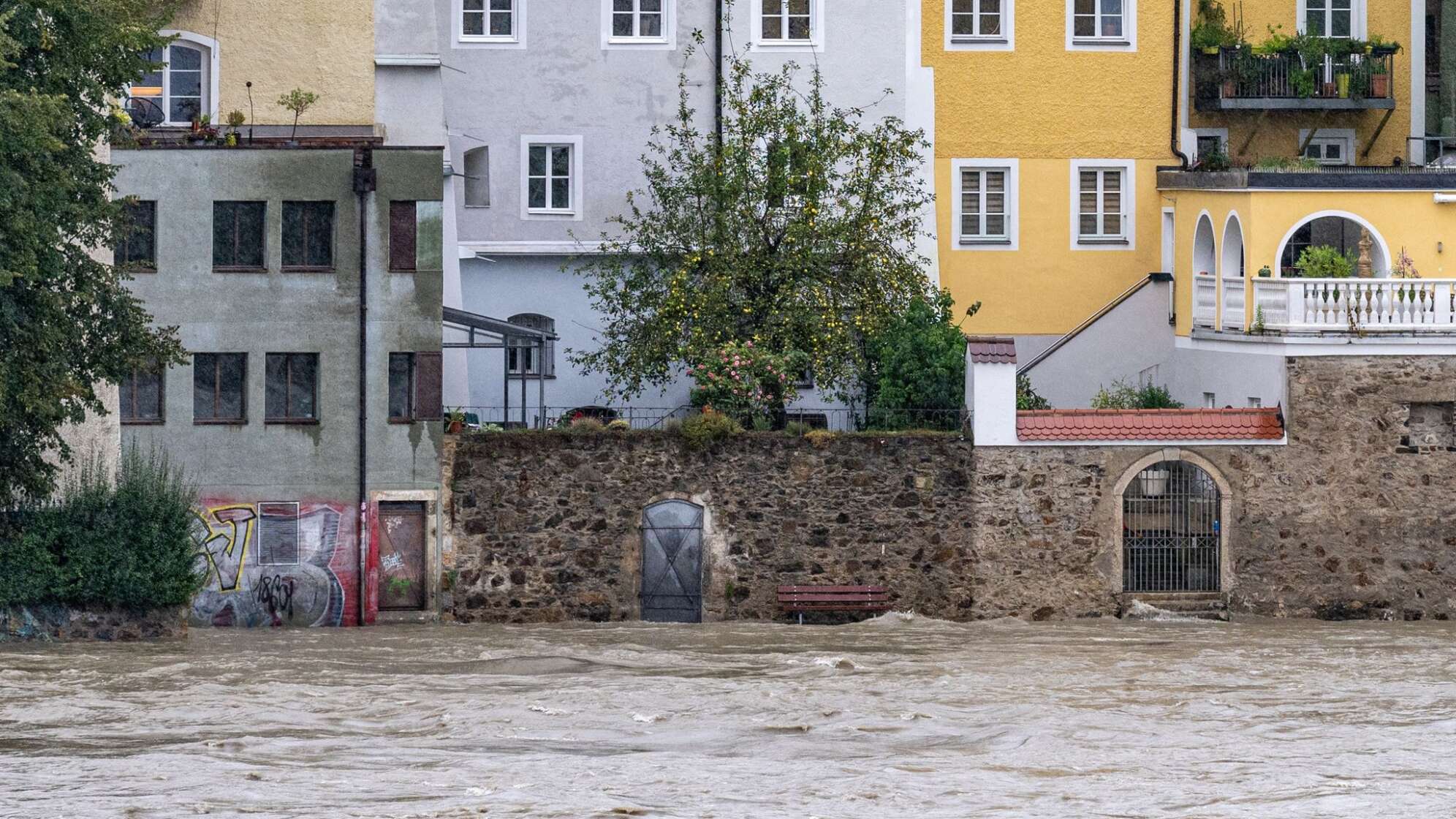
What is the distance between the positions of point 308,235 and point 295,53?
15.2 feet

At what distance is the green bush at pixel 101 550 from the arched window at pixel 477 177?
10738 millimetres

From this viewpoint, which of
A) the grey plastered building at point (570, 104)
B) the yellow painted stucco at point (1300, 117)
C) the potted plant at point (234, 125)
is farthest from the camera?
the yellow painted stucco at point (1300, 117)

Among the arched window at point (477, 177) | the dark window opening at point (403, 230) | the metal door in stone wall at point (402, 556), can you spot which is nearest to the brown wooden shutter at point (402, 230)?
the dark window opening at point (403, 230)

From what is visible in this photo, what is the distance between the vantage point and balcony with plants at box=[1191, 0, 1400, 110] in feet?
151

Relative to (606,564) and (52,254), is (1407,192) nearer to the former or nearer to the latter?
(606,564)

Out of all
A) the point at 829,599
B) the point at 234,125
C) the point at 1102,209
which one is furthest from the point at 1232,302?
the point at 234,125

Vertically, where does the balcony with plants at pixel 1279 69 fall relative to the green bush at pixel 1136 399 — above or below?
above

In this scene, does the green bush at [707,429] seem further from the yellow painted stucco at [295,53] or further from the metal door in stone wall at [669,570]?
the yellow painted stucco at [295,53]

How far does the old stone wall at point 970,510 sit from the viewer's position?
38.6 m

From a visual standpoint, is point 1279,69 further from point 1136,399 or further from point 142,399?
point 142,399

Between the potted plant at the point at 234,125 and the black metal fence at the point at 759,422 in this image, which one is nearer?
the potted plant at the point at 234,125

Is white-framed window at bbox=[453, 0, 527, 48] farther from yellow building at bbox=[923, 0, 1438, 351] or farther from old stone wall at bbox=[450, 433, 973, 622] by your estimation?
old stone wall at bbox=[450, 433, 973, 622]

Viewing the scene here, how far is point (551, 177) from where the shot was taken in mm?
45000

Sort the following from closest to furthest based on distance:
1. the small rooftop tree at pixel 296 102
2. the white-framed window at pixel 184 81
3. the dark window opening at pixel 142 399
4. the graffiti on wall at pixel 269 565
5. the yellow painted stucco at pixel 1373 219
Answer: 1. the graffiti on wall at pixel 269 565
2. the dark window opening at pixel 142 399
3. the small rooftop tree at pixel 296 102
4. the yellow painted stucco at pixel 1373 219
5. the white-framed window at pixel 184 81
